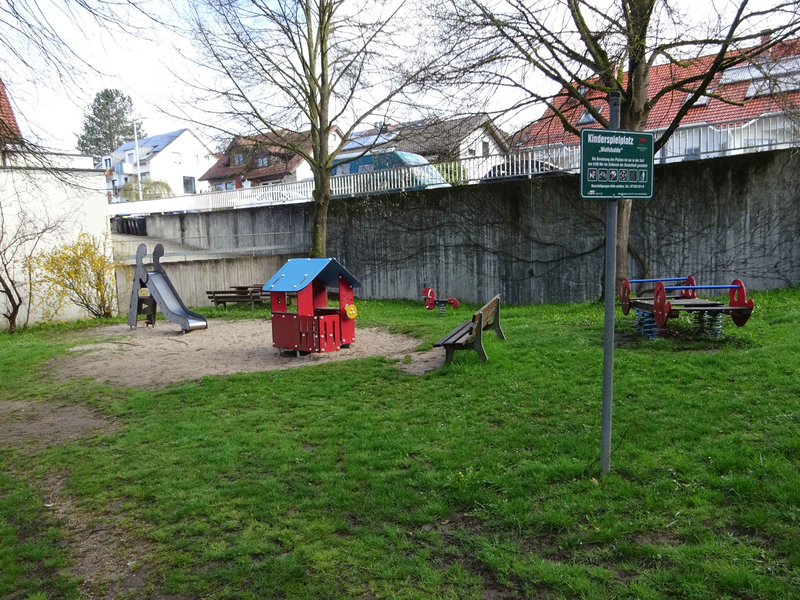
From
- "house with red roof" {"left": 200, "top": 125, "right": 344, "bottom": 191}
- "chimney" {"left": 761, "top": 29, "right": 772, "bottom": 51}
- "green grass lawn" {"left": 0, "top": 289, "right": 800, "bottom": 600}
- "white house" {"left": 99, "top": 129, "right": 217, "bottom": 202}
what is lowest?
"green grass lawn" {"left": 0, "top": 289, "right": 800, "bottom": 600}

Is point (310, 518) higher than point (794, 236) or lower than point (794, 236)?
lower

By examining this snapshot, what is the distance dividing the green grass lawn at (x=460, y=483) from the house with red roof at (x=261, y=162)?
12.1 m

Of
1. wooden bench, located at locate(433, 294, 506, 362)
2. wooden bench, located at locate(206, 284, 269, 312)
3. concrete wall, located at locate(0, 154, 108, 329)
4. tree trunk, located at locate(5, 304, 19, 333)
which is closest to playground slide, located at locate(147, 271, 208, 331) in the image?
wooden bench, located at locate(206, 284, 269, 312)

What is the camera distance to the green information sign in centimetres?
396

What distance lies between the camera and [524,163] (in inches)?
674

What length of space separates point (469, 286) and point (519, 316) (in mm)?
4871

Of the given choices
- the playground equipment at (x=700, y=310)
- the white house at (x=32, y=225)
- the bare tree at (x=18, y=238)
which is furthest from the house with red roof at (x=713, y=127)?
the bare tree at (x=18, y=238)

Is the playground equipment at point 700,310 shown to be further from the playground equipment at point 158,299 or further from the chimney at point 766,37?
the playground equipment at point 158,299

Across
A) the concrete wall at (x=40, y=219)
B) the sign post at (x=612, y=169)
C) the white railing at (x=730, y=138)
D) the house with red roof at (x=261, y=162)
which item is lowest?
the sign post at (x=612, y=169)

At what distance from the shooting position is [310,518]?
14.4 feet

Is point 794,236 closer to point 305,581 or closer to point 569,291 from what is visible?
point 569,291

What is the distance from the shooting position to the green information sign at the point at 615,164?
3955mm

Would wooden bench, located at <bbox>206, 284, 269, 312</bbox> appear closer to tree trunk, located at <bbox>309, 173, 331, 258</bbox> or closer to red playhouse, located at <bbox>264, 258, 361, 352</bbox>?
tree trunk, located at <bbox>309, 173, 331, 258</bbox>

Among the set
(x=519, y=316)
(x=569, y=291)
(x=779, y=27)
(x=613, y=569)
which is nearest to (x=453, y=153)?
(x=519, y=316)
